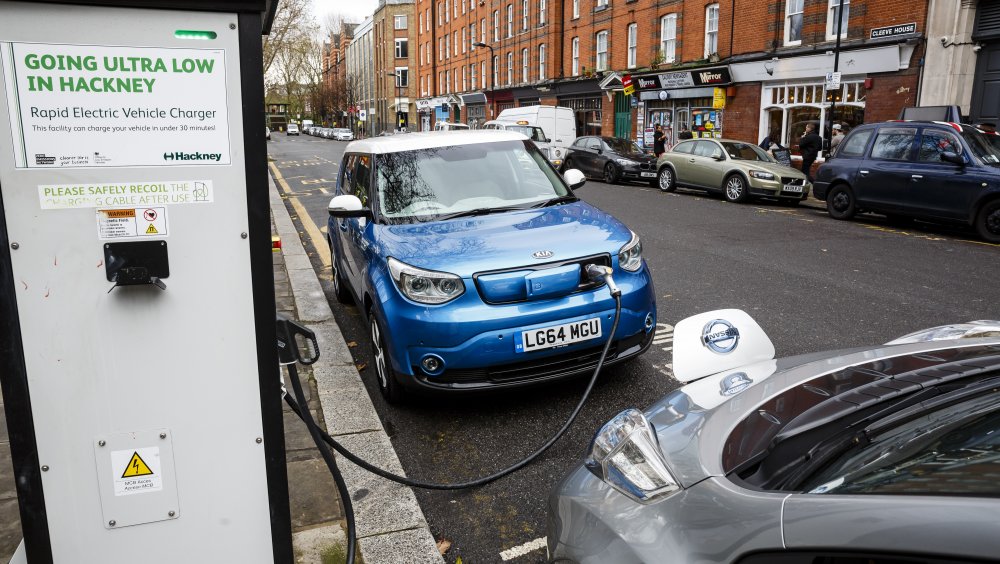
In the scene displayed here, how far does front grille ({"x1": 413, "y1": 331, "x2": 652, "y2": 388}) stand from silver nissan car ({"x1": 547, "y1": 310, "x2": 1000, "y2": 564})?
1.59 metres

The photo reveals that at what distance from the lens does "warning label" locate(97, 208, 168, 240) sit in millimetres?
2014

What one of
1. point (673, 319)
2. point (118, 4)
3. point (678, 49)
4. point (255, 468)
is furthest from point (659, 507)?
point (678, 49)

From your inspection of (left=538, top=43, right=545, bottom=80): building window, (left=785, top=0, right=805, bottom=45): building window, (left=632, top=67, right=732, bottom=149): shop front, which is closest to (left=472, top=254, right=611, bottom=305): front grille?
(left=785, top=0, right=805, bottom=45): building window

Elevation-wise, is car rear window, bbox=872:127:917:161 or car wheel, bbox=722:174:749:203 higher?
car rear window, bbox=872:127:917:161

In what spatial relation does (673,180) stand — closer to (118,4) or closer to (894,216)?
(894,216)

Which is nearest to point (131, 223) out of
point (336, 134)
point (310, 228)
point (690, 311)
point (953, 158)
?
point (690, 311)

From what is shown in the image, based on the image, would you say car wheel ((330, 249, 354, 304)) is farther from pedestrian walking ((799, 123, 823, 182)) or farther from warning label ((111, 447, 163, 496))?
pedestrian walking ((799, 123, 823, 182))

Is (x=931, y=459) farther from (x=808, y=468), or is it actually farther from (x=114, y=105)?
(x=114, y=105)

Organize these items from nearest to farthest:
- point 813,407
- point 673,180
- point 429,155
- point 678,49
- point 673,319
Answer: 1. point 813,407
2. point 429,155
3. point 673,319
4. point 673,180
5. point 678,49

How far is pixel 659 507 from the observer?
186cm

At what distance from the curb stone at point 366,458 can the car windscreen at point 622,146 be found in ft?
55.9

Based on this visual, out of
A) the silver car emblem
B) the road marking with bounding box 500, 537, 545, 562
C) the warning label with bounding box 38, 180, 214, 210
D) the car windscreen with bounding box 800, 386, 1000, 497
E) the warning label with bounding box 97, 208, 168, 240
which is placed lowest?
the road marking with bounding box 500, 537, 545, 562

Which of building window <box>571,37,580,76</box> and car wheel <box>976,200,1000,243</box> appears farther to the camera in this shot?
building window <box>571,37,580,76</box>

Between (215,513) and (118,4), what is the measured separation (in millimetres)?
1507
